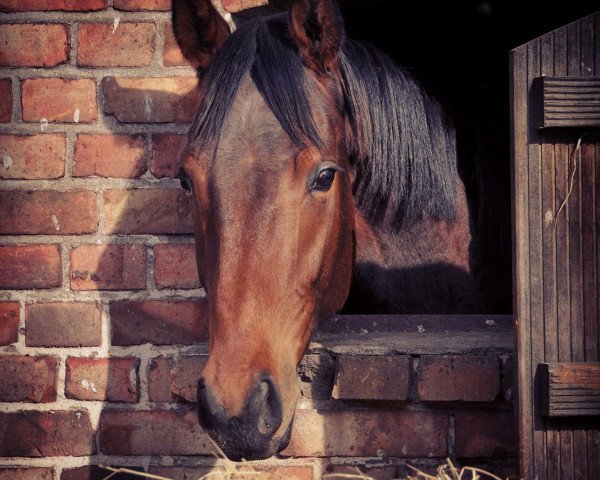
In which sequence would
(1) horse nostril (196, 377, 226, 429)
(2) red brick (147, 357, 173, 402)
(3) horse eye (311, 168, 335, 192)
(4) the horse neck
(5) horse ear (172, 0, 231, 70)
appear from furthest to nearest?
(4) the horse neck < (2) red brick (147, 357, 173, 402) < (5) horse ear (172, 0, 231, 70) < (3) horse eye (311, 168, 335, 192) < (1) horse nostril (196, 377, 226, 429)

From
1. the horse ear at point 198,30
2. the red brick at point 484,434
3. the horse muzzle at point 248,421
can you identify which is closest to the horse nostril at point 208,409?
the horse muzzle at point 248,421

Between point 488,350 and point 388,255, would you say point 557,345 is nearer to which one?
point 488,350

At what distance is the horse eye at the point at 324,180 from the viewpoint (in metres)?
1.53

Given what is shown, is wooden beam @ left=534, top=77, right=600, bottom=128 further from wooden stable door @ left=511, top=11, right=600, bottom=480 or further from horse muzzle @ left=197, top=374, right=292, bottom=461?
horse muzzle @ left=197, top=374, right=292, bottom=461

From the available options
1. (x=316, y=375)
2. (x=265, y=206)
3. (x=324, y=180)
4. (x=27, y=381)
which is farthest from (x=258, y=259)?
(x=27, y=381)

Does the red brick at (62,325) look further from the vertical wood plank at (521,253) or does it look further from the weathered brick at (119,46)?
the vertical wood plank at (521,253)

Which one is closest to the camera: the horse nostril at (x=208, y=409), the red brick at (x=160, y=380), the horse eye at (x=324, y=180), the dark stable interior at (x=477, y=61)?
the horse nostril at (x=208, y=409)

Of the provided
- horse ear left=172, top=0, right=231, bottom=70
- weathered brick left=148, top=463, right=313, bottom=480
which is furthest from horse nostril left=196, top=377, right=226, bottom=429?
horse ear left=172, top=0, right=231, bottom=70

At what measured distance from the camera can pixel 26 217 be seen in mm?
1902

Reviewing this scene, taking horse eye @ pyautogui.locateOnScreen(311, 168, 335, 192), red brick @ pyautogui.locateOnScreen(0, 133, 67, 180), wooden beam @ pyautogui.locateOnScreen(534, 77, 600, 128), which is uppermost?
wooden beam @ pyautogui.locateOnScreen(534, 77, 600, 128)

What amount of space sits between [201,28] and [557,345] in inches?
46.8

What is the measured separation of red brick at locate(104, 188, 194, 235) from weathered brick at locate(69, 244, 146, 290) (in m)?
0.06

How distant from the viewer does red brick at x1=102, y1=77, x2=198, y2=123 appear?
192 cm

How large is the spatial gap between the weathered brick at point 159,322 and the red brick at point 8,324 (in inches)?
10.4
